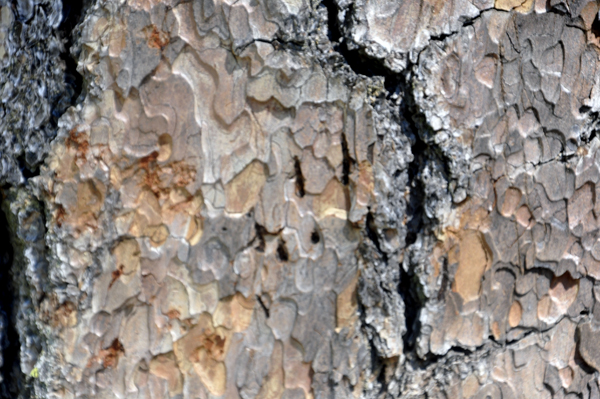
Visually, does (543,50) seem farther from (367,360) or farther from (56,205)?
(56,205)

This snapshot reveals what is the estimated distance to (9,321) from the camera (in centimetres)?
73

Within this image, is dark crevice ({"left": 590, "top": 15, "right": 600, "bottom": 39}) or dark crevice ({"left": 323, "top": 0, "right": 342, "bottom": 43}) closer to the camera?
dark crevice ({"left": 323, "top": 0, "right": 342, "bottom": 43})

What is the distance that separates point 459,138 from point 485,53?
0.40ft

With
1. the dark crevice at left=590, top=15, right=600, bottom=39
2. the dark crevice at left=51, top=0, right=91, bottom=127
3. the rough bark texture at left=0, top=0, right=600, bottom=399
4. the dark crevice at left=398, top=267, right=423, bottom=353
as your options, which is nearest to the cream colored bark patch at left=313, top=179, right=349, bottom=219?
the rough bark texture at left=0, top=0, right=600, bottom=399

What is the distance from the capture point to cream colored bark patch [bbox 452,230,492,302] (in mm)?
734

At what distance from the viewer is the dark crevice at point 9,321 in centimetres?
72

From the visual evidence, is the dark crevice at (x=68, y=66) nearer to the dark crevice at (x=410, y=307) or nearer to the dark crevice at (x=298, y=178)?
the dark crevice at (x=298, y=178)

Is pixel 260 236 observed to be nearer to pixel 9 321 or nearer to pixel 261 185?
pixel 261 185

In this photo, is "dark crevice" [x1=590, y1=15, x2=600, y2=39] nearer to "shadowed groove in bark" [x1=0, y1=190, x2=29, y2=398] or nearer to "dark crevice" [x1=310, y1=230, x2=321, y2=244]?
"dark crevice" [x1=310, y1=230, x2=321, y2=244]

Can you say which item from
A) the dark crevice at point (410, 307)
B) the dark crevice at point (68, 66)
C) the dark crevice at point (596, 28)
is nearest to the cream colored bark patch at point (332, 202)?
the dark crevice at point (410, 307)

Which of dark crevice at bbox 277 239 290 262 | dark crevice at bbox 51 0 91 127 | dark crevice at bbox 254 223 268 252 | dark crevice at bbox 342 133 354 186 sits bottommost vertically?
dark crevice at bbox 277 239 290 262

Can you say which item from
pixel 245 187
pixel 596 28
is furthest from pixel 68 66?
pixel 596 28

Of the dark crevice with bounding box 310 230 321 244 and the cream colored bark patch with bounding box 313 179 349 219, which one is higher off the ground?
the cream colored bark patch with bounding box 313 179 349 219

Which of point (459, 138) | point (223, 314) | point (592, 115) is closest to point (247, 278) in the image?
point (223, 314)
